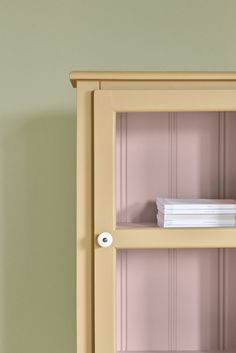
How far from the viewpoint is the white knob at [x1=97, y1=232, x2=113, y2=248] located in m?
1.01

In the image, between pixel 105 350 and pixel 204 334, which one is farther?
pixel 204 334

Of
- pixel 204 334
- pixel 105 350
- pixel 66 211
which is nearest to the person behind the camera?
pixel 105 350

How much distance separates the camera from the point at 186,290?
1.12 metres

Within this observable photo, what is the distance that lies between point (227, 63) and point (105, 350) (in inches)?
31.9

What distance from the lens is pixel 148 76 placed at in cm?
103

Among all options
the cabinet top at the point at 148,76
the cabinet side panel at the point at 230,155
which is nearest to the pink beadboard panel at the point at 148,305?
the cabinet side panel at the point at 230,155

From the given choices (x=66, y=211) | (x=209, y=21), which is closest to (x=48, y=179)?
(x=66, y=211)

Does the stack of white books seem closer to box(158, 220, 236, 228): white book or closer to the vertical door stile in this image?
box(158, 220, 236, 228): white book

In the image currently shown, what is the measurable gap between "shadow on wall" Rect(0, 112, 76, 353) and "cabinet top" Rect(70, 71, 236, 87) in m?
0.35

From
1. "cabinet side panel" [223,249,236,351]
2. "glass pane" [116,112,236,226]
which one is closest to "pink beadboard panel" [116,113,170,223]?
"glass pane" [116,112,236,226]

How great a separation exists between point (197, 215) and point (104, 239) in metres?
0.20

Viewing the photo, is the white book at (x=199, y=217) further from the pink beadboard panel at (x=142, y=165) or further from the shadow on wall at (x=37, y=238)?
the shadow on wall at (x=37, y=238)

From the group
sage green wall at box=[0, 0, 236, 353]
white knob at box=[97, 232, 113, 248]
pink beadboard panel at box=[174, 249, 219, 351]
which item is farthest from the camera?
sage green wall at box=[0, 0, 236, 353]

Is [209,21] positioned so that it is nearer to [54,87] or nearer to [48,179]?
[54,87]
